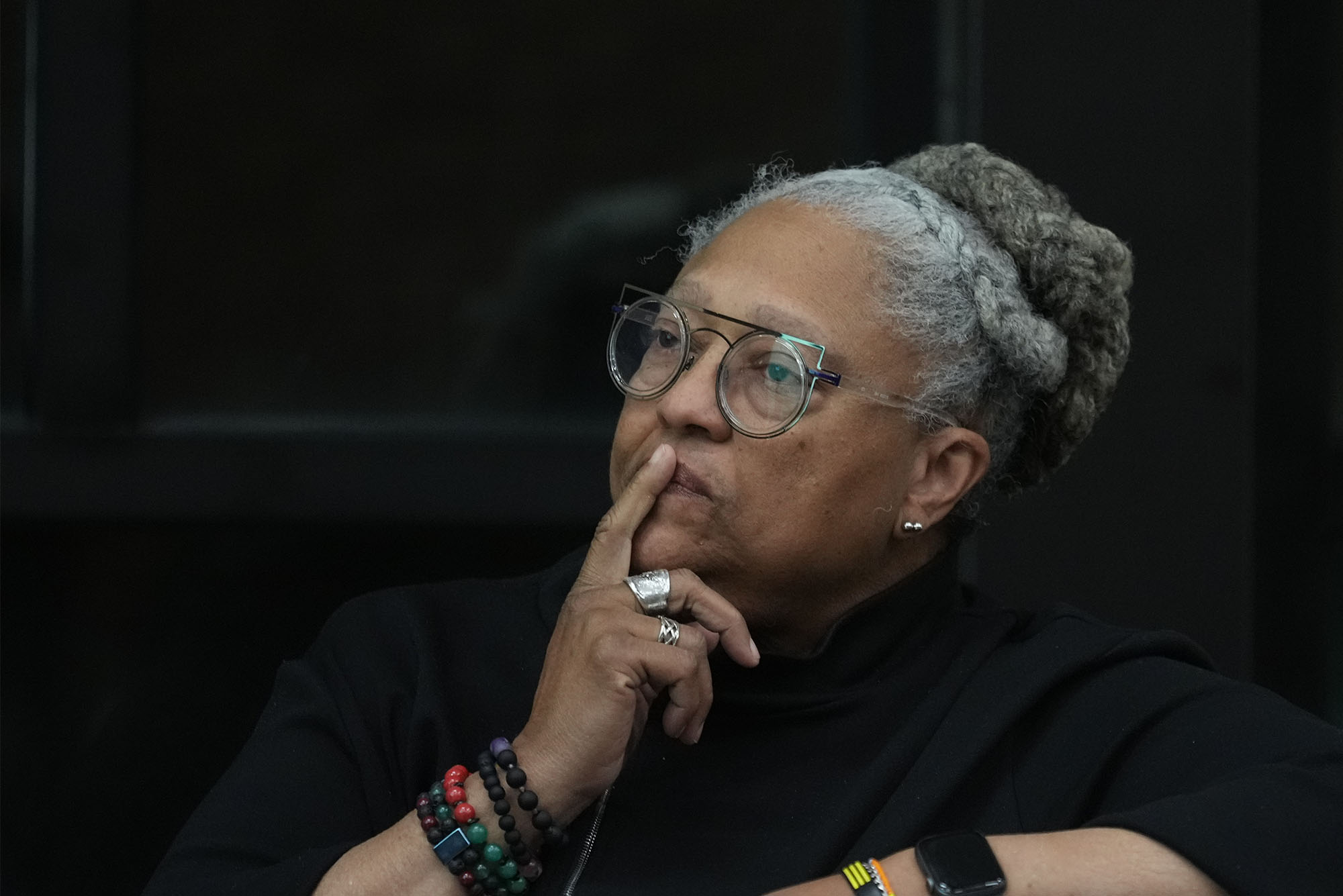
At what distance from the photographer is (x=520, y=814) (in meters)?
1.90

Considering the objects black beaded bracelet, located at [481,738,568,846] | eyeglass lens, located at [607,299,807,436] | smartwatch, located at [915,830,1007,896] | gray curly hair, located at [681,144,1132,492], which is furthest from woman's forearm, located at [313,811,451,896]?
gray curly hair, located at [681,144,1132,492]

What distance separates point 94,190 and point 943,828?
2.31 metres

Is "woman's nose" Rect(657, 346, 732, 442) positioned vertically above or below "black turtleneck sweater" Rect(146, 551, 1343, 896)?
above

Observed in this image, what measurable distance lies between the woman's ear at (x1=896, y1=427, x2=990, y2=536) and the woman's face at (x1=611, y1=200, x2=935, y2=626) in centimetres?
4

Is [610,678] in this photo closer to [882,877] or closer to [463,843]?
[463,843]

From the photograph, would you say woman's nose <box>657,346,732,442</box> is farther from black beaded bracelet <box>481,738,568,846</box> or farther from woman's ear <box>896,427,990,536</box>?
black beaded bracelet <box>481,738,568,846</box>

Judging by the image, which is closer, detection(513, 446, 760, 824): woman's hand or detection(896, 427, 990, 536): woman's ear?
detection(513, 446, 760, 824): woman's hand

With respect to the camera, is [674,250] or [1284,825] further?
[674,250]

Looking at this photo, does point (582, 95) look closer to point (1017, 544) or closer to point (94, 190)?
point (94, 190)

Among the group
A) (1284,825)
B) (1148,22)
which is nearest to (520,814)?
(1284,825)

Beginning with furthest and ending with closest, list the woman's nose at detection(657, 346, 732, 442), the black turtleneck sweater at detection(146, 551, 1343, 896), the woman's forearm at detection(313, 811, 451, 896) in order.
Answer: the woman's nose at detection(657, 346, 732, 442) → the black turtleneck sweater at detection(146, 551, 1343, 896) → the woman's forearm at detection(313, 811, 451, 896)

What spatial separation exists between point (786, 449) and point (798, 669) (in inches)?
13.7

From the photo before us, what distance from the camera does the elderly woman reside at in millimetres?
1875

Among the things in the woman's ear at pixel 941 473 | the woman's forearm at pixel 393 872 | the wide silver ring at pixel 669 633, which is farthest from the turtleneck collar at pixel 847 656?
the woman's forearm at pixel 393 872
